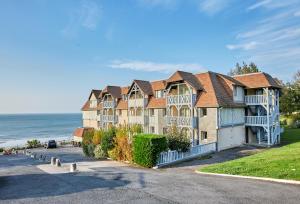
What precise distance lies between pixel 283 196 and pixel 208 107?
20.7 metres

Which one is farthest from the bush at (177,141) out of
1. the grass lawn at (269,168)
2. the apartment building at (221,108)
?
the apartment building at (221,108)

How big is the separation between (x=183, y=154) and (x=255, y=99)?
14736 millimetres

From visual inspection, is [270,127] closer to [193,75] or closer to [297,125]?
[193,75]

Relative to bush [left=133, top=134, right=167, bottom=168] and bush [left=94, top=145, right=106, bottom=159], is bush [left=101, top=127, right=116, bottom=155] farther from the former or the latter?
bush [left=133, top=134, right=167, bottom=168]

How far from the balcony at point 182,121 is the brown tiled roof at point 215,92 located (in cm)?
207

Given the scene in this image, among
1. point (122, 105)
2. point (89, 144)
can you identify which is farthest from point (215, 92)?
point (122, 105)

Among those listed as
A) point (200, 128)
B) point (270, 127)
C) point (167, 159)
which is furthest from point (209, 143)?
point (270, 127)

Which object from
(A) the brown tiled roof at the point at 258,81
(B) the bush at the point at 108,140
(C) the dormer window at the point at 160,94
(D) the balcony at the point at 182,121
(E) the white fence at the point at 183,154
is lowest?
(E) the white fence at the point at 183,154

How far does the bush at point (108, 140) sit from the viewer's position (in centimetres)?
3058

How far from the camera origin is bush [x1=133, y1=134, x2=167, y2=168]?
78.1ft

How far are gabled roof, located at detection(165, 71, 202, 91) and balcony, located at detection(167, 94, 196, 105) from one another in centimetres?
135

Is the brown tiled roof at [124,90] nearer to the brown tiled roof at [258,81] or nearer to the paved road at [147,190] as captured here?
the brown tiled roof at [258,81]

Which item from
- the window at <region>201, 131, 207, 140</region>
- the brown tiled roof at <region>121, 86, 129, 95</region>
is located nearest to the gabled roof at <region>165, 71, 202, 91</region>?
the window at <region>201, 131, 207, 140</region>

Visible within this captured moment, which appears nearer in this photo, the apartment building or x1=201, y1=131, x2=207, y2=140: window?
the apartment building
